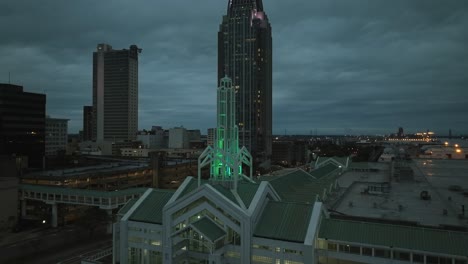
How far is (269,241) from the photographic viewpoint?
3859 centimetres

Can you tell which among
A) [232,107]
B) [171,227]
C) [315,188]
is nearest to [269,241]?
[171,227]

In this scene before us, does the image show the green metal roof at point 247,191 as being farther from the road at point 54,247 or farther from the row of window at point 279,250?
the road at point 54,247

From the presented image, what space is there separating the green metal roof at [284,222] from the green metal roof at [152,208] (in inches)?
A: 561

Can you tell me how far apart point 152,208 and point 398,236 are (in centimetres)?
3094

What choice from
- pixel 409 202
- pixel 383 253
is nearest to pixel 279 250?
pixel 383 253

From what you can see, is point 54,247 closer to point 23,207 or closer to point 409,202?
point 23,207

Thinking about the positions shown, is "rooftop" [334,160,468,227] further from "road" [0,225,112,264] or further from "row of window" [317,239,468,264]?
"road" [0,225,112,264]

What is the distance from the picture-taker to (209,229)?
40062mm

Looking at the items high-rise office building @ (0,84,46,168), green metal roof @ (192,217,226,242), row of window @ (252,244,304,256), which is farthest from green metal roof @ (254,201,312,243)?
high-rise office building @ (0,84,46,168)

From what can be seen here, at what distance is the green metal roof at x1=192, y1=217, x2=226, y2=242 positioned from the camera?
3907 cm

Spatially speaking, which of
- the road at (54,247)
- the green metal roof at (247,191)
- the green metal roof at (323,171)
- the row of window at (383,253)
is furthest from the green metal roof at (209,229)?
the green metal roof at (323,171)

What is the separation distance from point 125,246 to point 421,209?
42.8 m

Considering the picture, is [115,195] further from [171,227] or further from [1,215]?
[171,227]

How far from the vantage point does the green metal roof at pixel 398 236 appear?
33750mm
